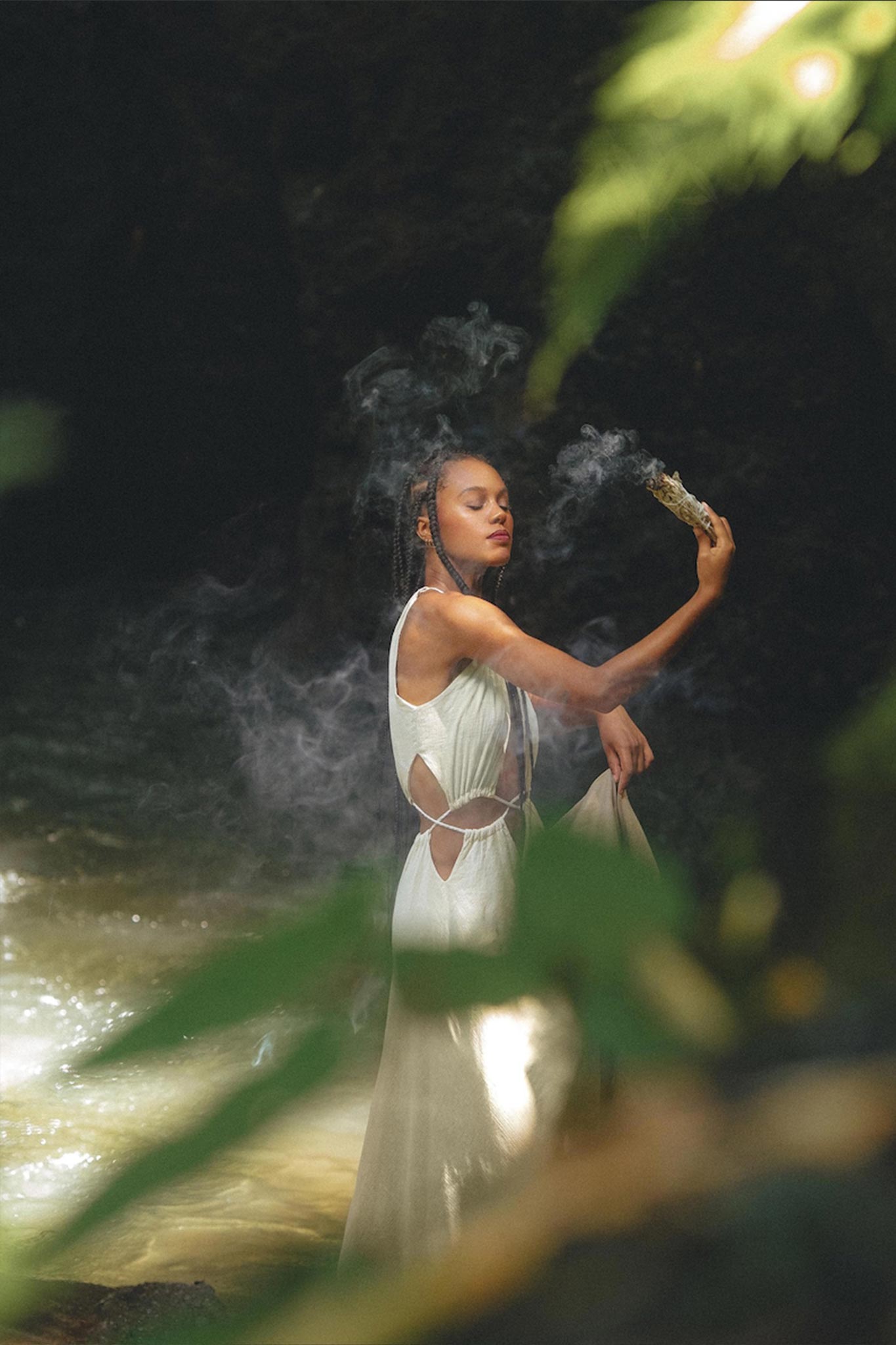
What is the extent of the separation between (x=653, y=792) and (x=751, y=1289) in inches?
108

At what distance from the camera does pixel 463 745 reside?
3.96 ft

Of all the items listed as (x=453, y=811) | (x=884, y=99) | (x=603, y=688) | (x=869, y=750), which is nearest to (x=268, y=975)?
(x=869, y=750)

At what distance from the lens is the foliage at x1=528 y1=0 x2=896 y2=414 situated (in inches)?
14.6

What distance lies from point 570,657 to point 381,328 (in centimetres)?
218

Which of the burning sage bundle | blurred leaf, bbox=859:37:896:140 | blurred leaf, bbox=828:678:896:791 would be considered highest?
the burning sage bundle

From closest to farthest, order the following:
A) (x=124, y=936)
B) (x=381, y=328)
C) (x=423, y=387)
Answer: (x=124, y=936)
(x=423, y=387)
(x=381, y=328)

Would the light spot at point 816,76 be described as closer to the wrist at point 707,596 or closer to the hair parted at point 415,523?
the wrist at point 707,596

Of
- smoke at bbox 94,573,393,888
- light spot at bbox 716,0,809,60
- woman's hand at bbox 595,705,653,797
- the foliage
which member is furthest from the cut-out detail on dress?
smoke at bbox 94,573,393,888

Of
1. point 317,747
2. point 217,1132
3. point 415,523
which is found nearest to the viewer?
point 217,1132

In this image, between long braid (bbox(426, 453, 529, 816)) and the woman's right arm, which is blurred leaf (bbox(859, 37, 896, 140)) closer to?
the woman's right arm

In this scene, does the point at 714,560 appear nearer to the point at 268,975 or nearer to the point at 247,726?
the point at 268,975

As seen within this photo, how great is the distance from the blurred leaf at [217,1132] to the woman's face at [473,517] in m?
1.11

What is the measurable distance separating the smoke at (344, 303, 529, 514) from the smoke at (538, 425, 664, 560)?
0.70ft

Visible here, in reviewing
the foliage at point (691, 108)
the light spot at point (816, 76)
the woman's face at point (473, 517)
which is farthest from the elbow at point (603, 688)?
the light spot at point (816, 76)
